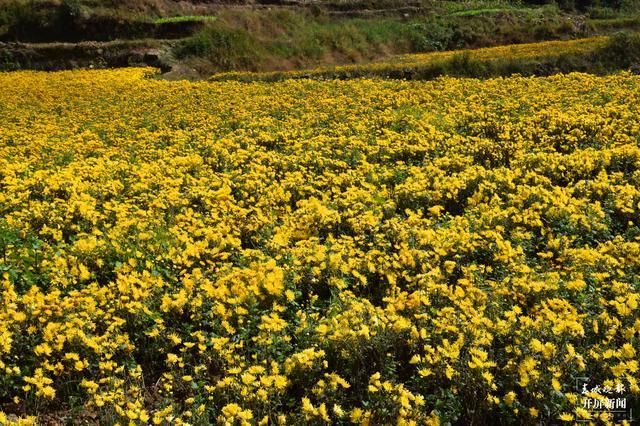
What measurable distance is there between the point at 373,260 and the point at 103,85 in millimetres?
17521

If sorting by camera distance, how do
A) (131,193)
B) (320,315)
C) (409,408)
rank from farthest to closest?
(131,193) < (320,315) < (409,408)

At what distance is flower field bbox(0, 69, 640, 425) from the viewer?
3725 millimetres

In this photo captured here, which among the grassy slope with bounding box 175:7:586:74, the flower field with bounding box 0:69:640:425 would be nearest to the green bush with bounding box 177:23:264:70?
the grassy slope with bounding box 175:7:586:74

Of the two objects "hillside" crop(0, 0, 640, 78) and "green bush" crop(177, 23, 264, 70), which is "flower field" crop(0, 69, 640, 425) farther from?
"green bush" crop(177, 23, 264, 70)

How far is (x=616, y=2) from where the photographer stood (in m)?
51.7

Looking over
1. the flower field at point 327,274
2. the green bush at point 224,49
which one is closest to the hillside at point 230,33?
the green bush at point 224,49

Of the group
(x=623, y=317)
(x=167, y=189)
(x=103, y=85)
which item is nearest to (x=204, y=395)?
(x=623, y=317)

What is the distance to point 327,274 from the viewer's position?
5324 millimetres

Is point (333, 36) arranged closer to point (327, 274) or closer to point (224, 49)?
point (224, 49)

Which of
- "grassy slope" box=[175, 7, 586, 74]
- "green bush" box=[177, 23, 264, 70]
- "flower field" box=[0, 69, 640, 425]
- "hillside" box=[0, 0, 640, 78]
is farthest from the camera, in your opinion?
"grassy slope" box=[175, 7, 586, 74]

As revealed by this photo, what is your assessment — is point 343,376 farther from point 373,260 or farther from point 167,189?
point 167,189

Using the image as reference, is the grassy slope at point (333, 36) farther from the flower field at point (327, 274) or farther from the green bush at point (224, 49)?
the flower field at point (327, 274)

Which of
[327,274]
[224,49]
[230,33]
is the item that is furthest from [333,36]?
[327,274]

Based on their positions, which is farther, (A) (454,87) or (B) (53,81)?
(B) (53,81)
